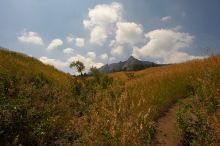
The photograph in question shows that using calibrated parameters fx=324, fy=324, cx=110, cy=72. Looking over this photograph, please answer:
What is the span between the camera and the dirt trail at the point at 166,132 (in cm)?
658

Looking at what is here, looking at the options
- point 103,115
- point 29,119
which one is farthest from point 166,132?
point 29,119

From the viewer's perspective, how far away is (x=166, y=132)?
7.05 m

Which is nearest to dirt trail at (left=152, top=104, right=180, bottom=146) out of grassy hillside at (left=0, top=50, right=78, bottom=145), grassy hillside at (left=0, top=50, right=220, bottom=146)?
grassy hillside at (left=0, top=50, right=220, bottom=146)

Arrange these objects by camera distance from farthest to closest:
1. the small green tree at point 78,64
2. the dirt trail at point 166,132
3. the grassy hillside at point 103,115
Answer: the small green tree at point 78,64 → the dirt trail at point 166,132 → the grassy hillside at point 103,115

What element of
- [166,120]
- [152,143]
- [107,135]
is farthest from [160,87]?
[107,135]

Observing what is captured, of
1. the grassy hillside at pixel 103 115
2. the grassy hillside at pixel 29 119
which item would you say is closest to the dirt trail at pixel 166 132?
the grassy hillside at pixel 103 115

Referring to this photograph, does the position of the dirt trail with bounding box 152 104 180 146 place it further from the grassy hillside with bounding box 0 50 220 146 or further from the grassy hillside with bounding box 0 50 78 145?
the grassy hillside with bounding box 0 50 78 145

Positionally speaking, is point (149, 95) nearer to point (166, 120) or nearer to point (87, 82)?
point (166, 120)

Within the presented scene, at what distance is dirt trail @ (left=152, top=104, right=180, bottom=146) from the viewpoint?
6.58 metres

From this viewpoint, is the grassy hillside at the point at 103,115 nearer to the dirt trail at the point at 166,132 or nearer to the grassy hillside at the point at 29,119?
the grassy hillside at the point at 29,119

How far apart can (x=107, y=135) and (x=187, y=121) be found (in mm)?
1776

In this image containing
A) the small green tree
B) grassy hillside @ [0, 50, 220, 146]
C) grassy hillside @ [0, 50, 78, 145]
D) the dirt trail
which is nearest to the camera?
grassy hillside @ [0, 50, 220, 146]

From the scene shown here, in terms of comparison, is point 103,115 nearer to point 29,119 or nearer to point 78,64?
point 29,119

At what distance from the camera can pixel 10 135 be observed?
22.5 feet
